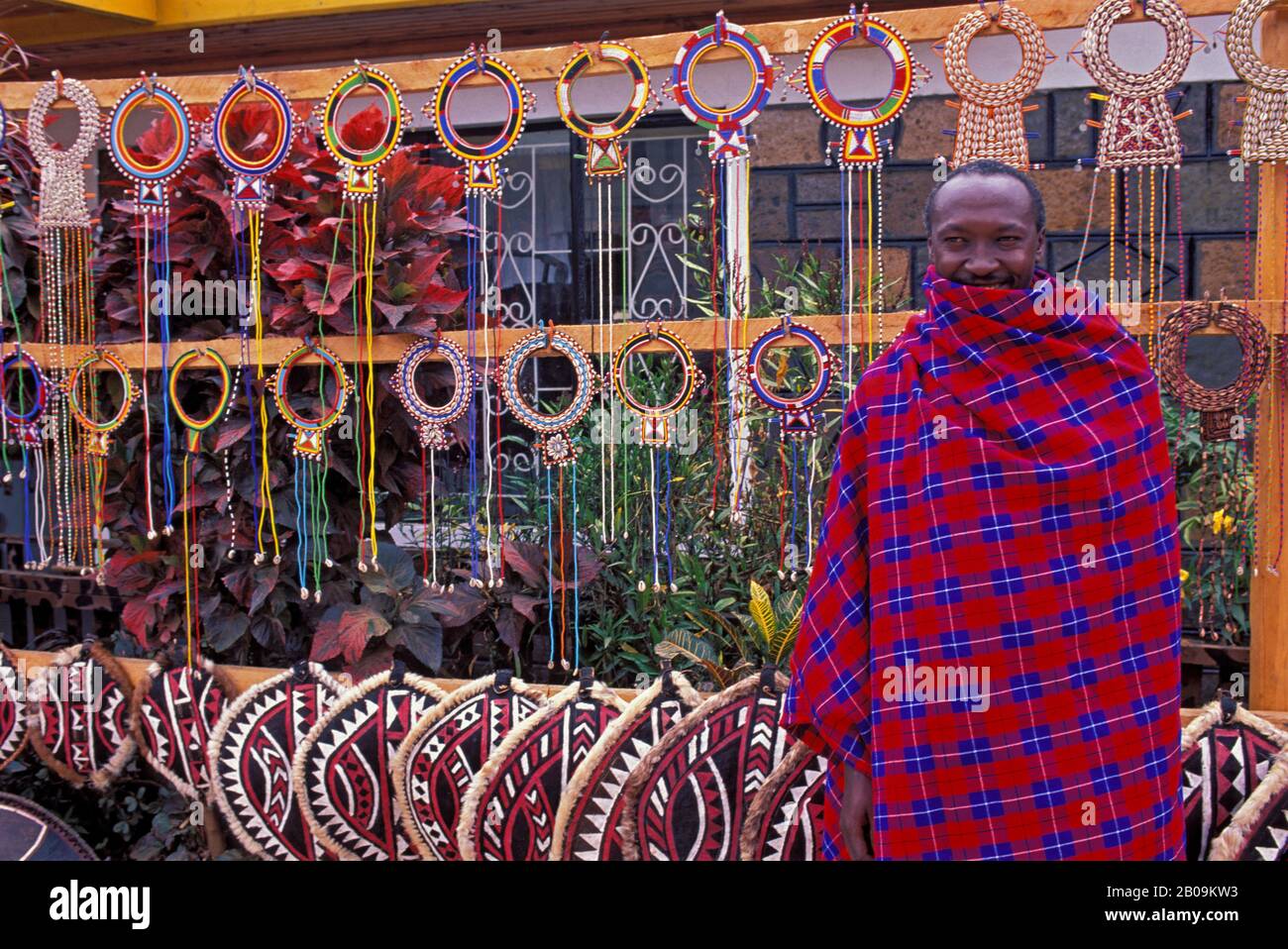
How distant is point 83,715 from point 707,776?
5.51 ft

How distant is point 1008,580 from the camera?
1.87m

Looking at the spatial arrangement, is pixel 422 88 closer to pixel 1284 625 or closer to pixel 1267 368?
pixel 1267 368

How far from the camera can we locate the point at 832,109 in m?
2.51

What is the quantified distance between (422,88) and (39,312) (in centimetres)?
150

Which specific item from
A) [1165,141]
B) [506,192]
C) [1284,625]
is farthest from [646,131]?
[1284,625]

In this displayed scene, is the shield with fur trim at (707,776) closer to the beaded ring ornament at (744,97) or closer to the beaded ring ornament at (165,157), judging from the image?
the beaded ring ornament at (744,97)

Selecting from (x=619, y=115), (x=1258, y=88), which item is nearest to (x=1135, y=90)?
(x=1258, y=88)

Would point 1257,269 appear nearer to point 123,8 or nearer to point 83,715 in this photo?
point 83,715

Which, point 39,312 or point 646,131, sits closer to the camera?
point 39,312

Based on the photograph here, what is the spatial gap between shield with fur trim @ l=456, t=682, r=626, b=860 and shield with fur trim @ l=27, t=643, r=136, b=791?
104cm

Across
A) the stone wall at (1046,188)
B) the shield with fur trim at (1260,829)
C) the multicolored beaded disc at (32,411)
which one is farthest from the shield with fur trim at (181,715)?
the stone wall at (1046,188)

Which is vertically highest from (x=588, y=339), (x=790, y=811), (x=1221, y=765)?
(x=588, y=339)

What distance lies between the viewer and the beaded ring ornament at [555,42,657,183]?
2.60 meters

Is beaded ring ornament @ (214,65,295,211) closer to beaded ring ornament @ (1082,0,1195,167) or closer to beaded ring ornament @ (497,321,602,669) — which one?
beaded ring ornament @ (497,321,602,669)
